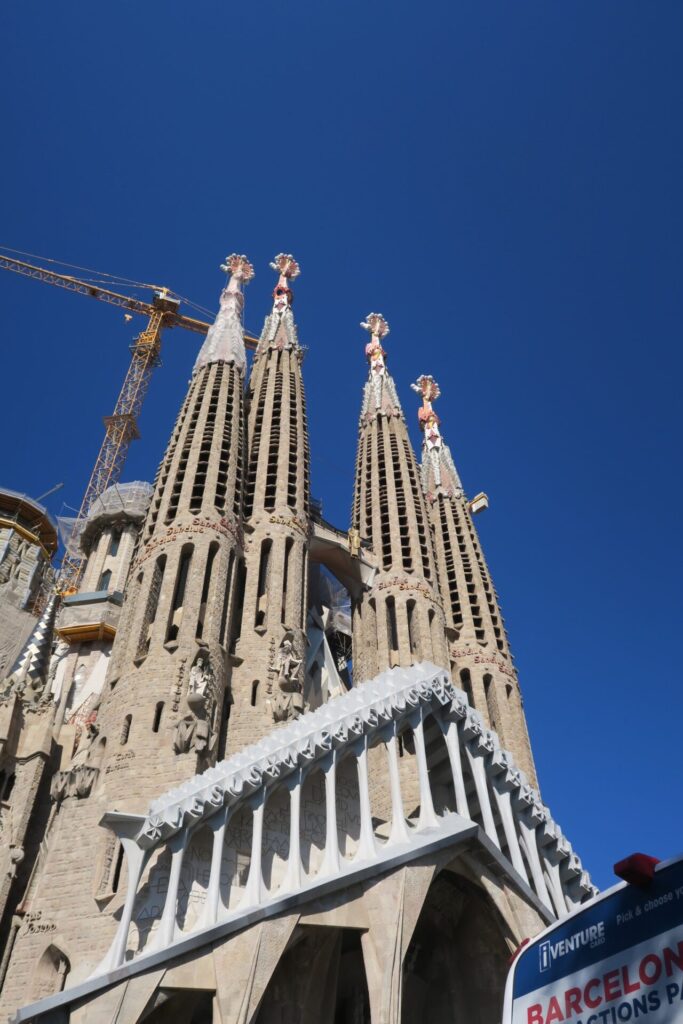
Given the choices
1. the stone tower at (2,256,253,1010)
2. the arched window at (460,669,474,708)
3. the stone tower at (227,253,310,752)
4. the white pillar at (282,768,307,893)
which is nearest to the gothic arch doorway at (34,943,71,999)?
the stone tower at (2,256,253,1010)

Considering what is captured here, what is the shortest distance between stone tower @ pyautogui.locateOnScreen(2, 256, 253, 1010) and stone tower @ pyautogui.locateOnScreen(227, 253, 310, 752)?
0.93 meters

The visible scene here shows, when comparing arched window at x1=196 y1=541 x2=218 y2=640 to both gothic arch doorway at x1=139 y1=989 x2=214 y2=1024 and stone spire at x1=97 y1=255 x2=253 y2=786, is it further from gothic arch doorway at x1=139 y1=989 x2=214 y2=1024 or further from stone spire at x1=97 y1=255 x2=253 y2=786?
gothic arch doorway at x1=139 y1=989 x2=214 y2=1024

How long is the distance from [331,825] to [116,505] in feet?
90.5

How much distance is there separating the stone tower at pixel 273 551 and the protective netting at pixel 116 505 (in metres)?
8.29

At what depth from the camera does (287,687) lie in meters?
24.1

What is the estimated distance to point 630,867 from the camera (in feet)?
16.7

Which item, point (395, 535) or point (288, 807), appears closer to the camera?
point (288, 807)

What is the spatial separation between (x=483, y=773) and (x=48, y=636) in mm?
17078

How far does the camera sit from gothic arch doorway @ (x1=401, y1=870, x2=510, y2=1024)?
19.7 m

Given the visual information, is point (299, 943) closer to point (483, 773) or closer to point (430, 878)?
point (430, 878)

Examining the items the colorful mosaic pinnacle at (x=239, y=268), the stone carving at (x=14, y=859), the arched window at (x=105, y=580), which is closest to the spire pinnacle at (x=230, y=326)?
the colorful mosaic pinnacle at (x=239, y=268)

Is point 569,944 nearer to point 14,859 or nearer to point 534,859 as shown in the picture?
point 534,859

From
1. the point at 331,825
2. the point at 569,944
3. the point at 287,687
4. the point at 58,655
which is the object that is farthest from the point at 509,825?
the point at 58,655

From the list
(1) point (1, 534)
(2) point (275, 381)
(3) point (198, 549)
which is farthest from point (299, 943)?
(1) point (1, 534)
